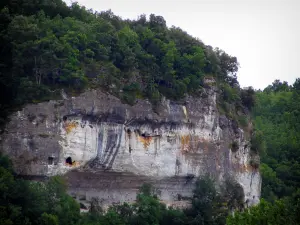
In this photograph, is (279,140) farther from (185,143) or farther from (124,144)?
(124,144)

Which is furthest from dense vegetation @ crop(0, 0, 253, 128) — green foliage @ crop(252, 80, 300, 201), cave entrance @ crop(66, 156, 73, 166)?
green foliage @ crop(252, 80, 300, 201)

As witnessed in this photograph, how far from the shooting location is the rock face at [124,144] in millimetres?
38906

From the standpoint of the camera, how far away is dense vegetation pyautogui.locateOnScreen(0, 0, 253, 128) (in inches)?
1572

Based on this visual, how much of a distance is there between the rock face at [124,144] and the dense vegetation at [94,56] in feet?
2.91

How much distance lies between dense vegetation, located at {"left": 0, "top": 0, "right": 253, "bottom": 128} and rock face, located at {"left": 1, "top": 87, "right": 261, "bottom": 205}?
886 mm

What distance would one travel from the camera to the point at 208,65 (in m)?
48.2

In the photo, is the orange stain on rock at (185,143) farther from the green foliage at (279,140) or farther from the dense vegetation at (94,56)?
the green foliage at (279,140)

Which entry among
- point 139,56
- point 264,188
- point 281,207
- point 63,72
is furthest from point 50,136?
point 264,188

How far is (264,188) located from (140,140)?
13940mm

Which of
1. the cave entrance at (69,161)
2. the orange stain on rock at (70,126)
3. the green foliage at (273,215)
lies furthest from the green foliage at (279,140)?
the cave entrance at (69,161)

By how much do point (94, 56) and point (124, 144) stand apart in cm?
522

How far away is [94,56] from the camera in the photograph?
4303 centimetres

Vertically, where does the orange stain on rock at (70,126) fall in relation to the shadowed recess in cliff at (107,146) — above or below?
above

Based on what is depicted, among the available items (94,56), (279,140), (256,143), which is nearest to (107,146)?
(94,56)
